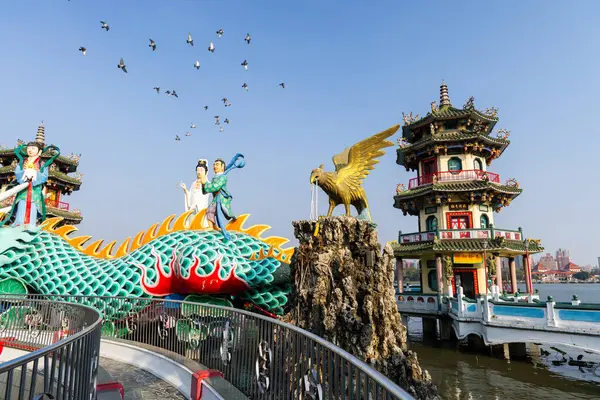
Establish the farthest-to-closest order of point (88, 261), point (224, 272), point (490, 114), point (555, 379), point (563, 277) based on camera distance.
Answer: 1. point (563, 277)
2. point (490, 114)
3. point (555, 379)
4. point (88, 261)
5. point (224, 272)

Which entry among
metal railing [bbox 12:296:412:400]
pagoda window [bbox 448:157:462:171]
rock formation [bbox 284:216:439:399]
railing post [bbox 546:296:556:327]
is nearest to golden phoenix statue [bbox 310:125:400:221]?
rock formation [bbox 284:216:439:399]

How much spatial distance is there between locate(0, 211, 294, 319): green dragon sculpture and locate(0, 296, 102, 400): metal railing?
232 centimetres

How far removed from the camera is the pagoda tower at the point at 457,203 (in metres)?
19.8

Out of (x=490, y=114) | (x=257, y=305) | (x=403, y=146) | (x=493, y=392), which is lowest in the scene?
(x=493, y=392)

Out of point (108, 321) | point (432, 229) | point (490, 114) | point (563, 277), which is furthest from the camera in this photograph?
point (563, 277)

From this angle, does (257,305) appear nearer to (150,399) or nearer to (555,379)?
(150,399)

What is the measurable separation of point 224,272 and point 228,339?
17.8 ft

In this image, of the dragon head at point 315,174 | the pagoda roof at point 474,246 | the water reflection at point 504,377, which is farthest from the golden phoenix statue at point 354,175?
the pagoda roof at point 474,246

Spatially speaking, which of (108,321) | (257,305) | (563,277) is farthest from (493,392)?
(563,277)

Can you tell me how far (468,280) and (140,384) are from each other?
69.0 ft

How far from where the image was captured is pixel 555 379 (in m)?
12.2

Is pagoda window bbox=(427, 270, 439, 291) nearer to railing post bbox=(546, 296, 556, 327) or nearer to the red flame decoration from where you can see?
railing post bbox=(546, 296, 556, 327)

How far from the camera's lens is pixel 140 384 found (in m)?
5.36

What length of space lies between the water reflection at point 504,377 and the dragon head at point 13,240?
12.2 meters
